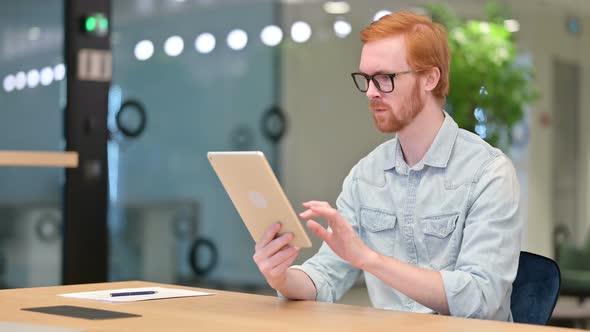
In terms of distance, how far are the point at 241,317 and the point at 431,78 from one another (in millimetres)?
800

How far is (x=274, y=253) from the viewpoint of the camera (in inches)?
95.7

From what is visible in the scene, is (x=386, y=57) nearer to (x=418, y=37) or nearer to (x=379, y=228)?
(x=418, y=37)

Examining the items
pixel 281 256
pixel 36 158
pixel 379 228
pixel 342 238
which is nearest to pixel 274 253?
pixel 281 256

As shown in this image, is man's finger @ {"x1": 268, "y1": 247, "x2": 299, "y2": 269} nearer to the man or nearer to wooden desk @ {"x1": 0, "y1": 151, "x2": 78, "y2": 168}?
the man

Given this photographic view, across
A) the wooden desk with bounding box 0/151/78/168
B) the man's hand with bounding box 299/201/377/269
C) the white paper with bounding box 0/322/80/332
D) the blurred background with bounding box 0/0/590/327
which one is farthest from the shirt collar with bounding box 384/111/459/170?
the blurred background with bounding box 0/0/590/327

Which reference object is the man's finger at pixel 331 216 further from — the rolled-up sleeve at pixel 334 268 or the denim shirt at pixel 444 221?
the rolled-up sleeve at pixel 334 268

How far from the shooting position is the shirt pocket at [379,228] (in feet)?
8.82

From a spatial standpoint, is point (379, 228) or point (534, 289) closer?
point (534, 289)

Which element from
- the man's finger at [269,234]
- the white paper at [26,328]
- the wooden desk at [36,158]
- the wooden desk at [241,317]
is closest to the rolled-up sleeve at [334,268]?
the wooden desk at [241,317]

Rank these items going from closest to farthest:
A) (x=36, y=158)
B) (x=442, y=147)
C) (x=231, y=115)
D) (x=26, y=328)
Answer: (x=26, y=328) < (x=442, y=147) < (x=36, y=158) < (x=231, y=115)

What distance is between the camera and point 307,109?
6605mm

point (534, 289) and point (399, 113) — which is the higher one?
point (399, 113)

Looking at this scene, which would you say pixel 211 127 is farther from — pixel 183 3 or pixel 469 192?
pixel 469 192

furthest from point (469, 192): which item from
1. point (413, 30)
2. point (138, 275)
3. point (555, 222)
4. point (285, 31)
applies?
point (555, 222)
